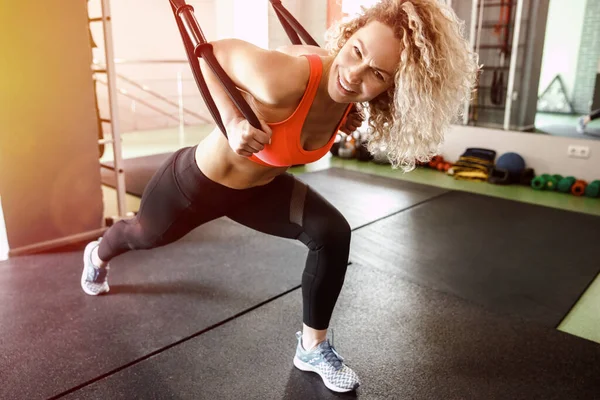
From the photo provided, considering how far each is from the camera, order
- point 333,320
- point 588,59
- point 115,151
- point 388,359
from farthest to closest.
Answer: point 588,59
point 115,151
point 333,320
point 388,359

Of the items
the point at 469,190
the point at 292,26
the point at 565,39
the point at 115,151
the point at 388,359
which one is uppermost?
the point at 565,39

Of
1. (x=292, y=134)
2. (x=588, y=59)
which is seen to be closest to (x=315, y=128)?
(x=292, y=134)

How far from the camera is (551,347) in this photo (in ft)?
5.97

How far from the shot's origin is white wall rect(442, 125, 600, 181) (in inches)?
160

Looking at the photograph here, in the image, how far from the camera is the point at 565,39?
21.8 ft

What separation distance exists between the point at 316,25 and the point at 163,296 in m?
1.71

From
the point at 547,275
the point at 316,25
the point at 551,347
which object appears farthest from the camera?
the point at 316,25

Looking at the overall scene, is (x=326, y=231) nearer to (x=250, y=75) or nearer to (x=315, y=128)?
(x=315, y=128)

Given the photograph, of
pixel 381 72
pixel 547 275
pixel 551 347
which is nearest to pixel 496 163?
pixel 547 275

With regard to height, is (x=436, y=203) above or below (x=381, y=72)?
below

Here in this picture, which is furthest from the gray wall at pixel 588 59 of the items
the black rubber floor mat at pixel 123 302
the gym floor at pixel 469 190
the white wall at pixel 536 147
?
the black rubber floor mat at pixel 123 302

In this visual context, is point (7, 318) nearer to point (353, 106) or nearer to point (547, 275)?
point (353, 106)

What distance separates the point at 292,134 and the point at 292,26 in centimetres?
37

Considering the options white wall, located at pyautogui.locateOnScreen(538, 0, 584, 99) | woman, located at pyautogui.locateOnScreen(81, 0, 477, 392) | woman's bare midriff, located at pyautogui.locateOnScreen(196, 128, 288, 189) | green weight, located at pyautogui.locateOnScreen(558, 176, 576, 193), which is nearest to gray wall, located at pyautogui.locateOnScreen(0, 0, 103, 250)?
woman, located at pyautogui.locateOnScreen(81, 0, 477, 392)
